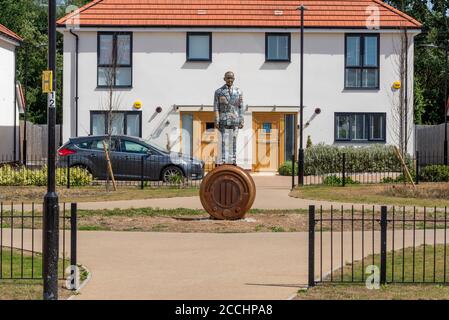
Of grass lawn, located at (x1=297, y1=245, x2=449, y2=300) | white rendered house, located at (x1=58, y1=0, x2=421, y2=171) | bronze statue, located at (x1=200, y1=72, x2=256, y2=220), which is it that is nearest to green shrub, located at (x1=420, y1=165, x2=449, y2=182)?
white rendered house, located at (x1=58, y1=0, x2=421, y2=171)

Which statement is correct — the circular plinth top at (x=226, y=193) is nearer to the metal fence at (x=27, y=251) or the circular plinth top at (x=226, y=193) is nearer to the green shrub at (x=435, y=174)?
the metal fence at (x=27, y=251)

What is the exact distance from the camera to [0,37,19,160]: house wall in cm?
4559

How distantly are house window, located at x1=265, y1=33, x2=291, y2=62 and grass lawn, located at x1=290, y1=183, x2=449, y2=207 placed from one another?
1143cm

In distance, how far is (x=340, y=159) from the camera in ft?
129

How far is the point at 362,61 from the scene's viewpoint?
4209cm

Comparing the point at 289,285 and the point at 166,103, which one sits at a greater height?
the point at 166,103

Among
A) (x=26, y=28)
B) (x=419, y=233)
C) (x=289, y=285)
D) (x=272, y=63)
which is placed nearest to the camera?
(x=289, y=285)

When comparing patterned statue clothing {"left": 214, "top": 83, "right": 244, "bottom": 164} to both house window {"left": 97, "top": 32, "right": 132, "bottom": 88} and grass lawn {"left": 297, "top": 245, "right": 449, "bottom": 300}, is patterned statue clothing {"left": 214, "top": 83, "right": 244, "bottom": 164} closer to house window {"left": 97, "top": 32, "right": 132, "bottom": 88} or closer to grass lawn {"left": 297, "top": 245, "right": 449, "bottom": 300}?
grass lawn {"left": 297, "top": 245, "right": 449, "bottom": 300}

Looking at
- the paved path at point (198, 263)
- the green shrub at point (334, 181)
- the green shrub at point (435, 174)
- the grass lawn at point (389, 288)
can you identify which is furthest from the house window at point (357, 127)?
the grass lawn at point (389, 288)

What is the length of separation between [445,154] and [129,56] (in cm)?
1323
